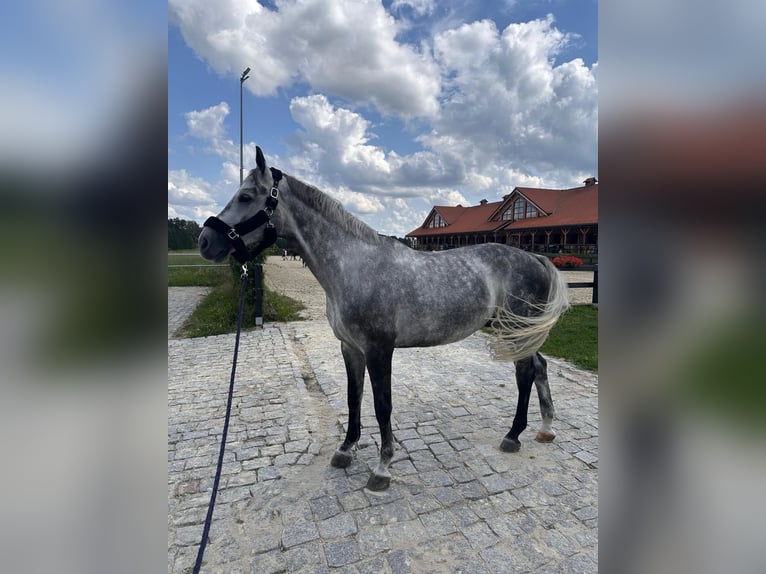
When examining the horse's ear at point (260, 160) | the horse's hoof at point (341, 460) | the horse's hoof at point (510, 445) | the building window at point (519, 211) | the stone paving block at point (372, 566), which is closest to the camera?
the stone paving block at point (372, 566)

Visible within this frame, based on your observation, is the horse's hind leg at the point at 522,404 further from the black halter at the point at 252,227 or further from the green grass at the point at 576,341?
the green grass at the point at 576,341

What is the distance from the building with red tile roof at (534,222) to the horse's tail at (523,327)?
809 inches

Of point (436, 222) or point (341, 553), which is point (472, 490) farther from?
point (436, 222)

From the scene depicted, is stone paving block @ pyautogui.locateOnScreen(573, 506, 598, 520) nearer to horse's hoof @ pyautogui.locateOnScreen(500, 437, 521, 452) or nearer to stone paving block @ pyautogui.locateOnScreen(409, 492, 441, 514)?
horse's hoof @ pyautogui.locateOnScreen(500, 437, 521, 452)

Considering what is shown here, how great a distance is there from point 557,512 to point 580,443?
1164 millimetres

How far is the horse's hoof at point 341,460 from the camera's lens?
3180 millimetres

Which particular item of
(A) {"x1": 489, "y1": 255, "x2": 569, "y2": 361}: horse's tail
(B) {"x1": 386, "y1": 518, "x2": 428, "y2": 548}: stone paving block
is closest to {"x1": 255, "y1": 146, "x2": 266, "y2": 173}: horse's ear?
(A) {"x1": 489, "y1": 255, "x2": 569, "y2": 361}: horse's tail

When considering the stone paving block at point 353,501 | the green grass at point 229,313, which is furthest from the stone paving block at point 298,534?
the green grass at point 229,313

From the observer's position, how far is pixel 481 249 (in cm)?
351

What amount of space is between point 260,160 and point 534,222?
97.4 ft

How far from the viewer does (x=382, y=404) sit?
2953 mm
